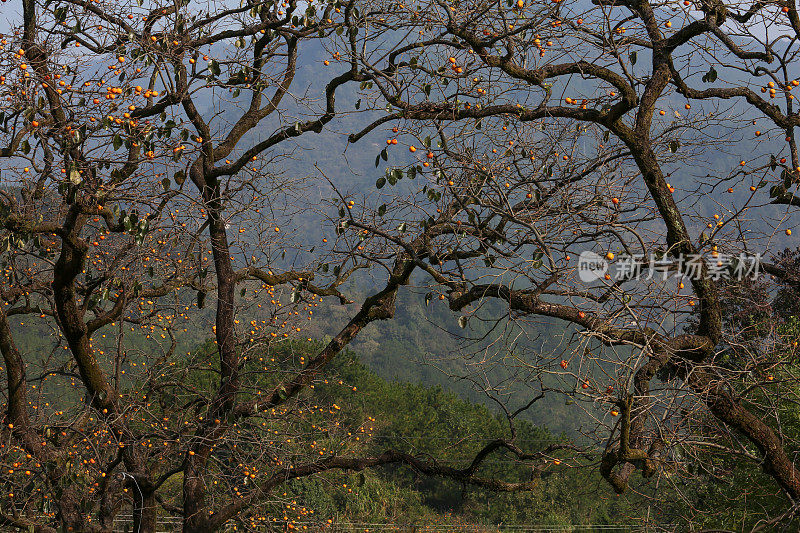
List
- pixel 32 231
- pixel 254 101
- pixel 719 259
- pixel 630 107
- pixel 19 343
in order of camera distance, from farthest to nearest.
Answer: pixel 19 343 < pixel 254 101 < pixel 32 231 < pixel 630 107 < pixel 719 259

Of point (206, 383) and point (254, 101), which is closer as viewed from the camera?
point (254, 101)

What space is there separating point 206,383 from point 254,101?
40.0 feet

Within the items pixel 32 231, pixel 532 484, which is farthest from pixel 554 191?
pixel 32 231

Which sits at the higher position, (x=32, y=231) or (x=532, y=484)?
(x=32, y=231)

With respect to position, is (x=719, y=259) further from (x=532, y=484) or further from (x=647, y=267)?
(x=532, y=484)

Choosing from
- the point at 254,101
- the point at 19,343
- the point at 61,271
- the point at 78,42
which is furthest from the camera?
the point at 19,343

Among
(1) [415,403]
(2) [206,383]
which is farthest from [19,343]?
(1) [415,403]

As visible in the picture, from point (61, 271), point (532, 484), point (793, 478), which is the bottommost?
point (532, 484)

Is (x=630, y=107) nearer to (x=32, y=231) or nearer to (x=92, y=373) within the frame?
(x=32, y=231)

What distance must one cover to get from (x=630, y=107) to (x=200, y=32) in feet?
10.1

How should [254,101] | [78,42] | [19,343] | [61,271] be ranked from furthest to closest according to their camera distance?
[19,343] < [254,101] < [78,42] < [61,271]

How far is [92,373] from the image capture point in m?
4.72

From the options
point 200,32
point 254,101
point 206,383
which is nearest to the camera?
point 200,32

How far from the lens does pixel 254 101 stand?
5.33 metres
